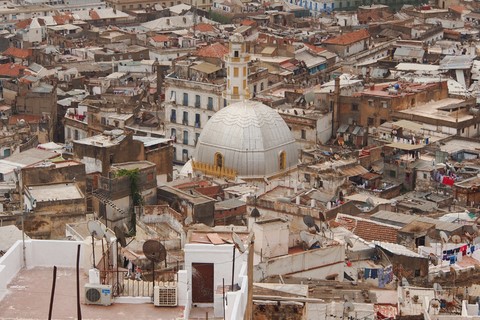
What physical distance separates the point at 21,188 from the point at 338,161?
1748 centimetres

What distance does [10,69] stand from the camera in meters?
87.1

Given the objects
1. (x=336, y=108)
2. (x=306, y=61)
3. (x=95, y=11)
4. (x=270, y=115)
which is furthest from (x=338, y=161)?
(x=95, y=11)

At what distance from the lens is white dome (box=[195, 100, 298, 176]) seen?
182ft

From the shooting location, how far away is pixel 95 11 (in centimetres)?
11931

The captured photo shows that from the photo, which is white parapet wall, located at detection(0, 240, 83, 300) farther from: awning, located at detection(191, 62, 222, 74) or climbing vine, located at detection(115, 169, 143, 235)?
awning, located at detection(191, 62, 222, 74)

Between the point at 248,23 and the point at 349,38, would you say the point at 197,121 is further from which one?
the point at 248,23

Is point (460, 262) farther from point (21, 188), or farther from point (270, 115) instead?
point (270, 115)

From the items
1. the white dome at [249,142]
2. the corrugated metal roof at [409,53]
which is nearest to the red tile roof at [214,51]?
the corrugated metal roof at [409,53]

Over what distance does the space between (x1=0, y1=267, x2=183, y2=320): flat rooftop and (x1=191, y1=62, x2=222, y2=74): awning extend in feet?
179

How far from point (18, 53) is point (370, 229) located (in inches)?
2390

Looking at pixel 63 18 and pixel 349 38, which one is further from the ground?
pixel 349 38

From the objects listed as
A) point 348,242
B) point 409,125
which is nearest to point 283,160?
point 409,125

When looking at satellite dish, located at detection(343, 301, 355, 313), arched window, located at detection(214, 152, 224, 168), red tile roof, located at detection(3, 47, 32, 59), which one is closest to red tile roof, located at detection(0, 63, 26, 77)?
red tile roof, located at detection(3, 47, 32, 59)

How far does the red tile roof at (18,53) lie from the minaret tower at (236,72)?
35.1 metres
